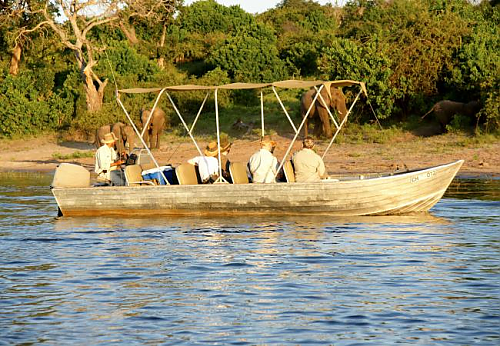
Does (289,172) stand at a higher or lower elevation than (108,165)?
lower

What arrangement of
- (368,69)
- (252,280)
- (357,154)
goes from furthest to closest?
(368,69)
(357,154)
(252,280)

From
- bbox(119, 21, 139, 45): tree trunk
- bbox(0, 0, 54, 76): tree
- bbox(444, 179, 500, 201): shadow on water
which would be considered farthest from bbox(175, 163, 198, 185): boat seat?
bbox(119, 21, 139, 45): tree trunk

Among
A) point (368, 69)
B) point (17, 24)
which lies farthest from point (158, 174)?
point (17, 24)

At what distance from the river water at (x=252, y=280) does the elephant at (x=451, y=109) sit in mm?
9705

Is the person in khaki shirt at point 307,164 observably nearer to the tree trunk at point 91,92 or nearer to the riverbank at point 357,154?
the riverbank at point 357,154

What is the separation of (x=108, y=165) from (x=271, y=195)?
3271 millimetres

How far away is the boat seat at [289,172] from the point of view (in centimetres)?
1610

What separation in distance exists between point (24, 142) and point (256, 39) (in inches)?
434

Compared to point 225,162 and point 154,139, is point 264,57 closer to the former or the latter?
point 154,139

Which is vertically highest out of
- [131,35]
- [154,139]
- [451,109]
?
[131,35]

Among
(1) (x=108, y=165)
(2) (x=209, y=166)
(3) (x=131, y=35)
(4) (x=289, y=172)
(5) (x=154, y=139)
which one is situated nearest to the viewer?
(4) (x=289, y=172)

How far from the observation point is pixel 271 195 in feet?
52.1

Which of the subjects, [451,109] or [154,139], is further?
[154,139]

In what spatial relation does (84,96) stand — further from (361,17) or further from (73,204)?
(73,204)
